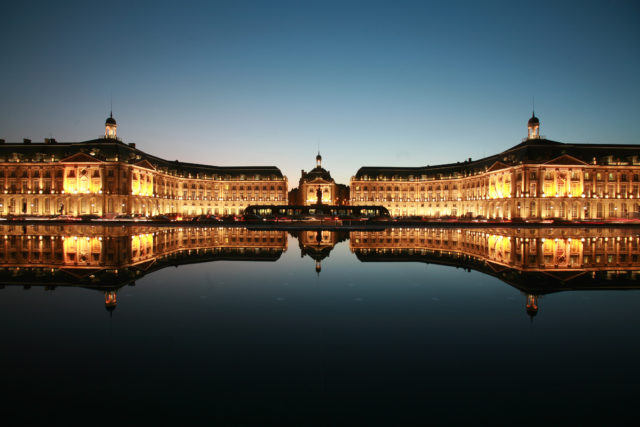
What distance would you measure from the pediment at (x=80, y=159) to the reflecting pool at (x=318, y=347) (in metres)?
80.5

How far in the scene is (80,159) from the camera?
83688mm

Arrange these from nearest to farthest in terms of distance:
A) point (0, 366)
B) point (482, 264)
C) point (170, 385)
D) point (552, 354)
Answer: point (170, 385)
point (0, 366)
point (552, 354)
point (482, 264)

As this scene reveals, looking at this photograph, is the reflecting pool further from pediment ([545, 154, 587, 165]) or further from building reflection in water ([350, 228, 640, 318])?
pediment ([545, 154, 587, 165])

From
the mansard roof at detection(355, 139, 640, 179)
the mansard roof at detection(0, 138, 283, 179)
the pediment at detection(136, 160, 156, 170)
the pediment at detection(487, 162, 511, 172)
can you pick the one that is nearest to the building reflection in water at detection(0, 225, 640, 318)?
the mansard roof at detection(355, 139, 640, 179)

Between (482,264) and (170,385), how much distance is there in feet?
54.7

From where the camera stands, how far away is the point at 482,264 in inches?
728

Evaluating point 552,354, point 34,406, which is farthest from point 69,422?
point 552,354

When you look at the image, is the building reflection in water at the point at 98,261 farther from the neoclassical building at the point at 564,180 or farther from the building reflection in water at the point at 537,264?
the neoclassical building at the point at 564,180

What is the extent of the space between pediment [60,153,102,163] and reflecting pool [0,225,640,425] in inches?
3170

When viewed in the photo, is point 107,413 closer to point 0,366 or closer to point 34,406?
point 34,406

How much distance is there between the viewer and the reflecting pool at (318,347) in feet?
16.6

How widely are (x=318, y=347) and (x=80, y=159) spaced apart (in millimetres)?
95508

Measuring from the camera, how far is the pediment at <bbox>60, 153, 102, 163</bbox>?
8296 cm

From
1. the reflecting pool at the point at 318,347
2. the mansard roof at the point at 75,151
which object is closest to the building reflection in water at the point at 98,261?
the reflecting pool at the point at 318,347
